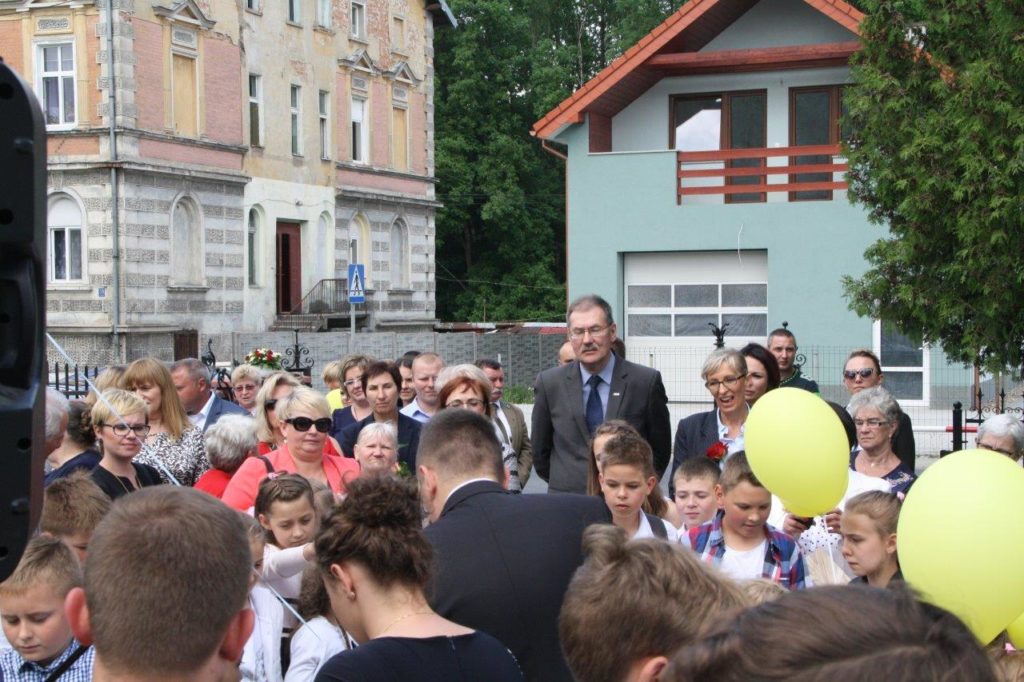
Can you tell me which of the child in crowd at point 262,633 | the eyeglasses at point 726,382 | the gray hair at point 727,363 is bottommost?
the child in crowd at point 262,633

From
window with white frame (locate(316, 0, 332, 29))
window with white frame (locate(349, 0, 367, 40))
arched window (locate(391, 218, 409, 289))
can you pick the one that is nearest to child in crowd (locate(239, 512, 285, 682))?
window with white frame (locate(316, 0, 332, 29))

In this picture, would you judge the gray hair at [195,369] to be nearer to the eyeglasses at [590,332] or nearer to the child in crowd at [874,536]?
the eyeglasses at [590,332]

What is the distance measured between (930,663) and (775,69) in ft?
84.7

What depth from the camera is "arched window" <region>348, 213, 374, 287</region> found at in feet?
145

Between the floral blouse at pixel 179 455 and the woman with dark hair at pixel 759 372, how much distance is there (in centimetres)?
344

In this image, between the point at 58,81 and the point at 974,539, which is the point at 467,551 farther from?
the point at 58,81

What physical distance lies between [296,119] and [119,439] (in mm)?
36474

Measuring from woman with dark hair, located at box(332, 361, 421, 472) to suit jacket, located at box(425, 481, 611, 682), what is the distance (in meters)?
4.42

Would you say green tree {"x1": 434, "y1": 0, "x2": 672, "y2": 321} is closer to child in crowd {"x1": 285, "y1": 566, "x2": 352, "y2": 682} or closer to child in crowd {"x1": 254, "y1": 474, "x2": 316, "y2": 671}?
child in crowd {"x1": 254, "y1": 474, "x2": 316, "y2": 671}

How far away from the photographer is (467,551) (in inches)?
154

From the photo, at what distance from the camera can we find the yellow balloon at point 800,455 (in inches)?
239

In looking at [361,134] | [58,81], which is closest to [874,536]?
[58,81]

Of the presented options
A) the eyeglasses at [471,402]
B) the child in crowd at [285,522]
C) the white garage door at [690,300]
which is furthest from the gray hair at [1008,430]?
the white garage door at [690,300]

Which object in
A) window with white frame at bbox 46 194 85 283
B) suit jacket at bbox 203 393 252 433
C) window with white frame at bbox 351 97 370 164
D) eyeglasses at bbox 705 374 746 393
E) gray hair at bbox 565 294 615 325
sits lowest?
suit jacket at bbox 203 393 252 433
